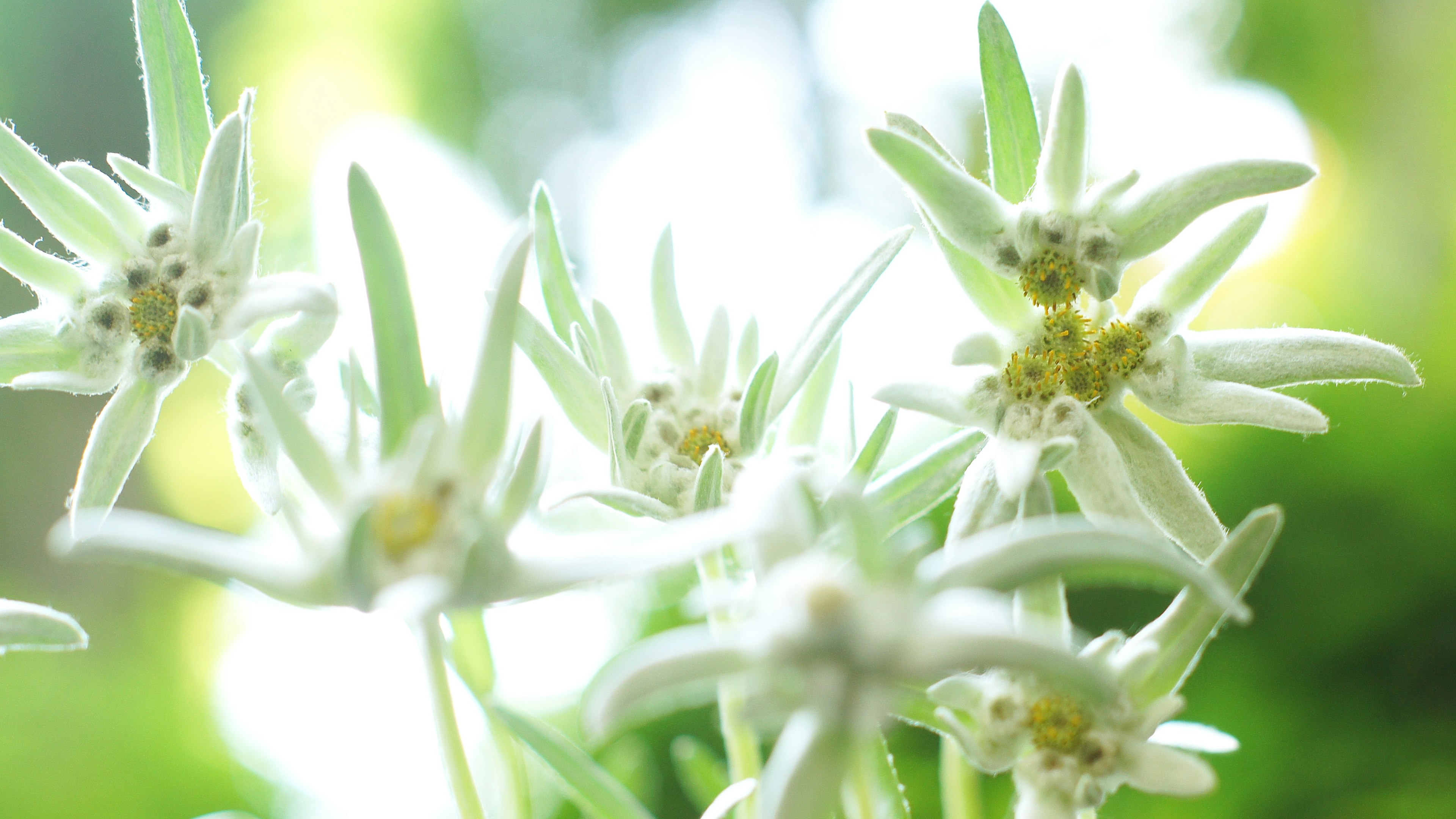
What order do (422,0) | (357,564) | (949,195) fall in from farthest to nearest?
1. (422,0)
2. (949,195)
3. (357,564)

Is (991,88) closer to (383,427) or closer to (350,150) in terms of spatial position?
(383,427)

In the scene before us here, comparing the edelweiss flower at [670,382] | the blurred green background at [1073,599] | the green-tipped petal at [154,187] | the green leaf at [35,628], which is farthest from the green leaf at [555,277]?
the blurred green background at [1073,599]

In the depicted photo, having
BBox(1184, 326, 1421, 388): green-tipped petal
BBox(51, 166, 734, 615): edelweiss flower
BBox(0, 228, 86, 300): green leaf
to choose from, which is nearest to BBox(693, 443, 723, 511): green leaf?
BBox(51, 166, 734, 615): edelweiss flower

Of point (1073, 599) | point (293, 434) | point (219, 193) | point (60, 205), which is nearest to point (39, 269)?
point (60, 205)

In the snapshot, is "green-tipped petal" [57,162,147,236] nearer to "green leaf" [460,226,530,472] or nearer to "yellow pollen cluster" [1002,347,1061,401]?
"green leaf" [460,226,530,472]

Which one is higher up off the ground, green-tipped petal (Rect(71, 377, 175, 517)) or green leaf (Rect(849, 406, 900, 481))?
green leaf (Rect(849, 406, 900, 481))

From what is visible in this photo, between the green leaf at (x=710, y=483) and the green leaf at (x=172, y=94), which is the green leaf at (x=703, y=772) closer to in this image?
the green leaf at (x=710, y=483)

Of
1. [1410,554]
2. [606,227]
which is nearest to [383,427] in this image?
[1410,554]
